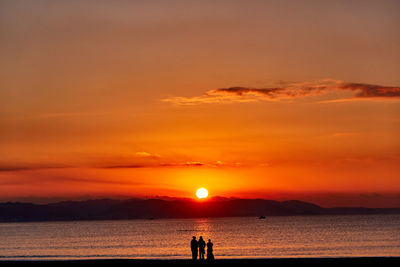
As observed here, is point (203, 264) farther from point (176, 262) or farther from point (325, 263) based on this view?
point (325, 263)

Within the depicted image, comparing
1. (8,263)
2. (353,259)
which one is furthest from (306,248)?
(8,263)

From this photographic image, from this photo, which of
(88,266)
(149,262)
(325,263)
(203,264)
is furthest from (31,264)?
(325,263)

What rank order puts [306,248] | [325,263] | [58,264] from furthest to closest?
1. [306,248]
2. [58,264]
3. [325,263]

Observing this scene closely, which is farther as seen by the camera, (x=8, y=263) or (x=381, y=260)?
(x=8, y=263)

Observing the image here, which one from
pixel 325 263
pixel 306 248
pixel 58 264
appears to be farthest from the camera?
pixel 306 248

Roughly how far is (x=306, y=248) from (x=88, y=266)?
48.5 meters

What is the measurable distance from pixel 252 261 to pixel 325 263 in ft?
14.3

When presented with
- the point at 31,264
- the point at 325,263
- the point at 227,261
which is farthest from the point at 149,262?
the point at 325,263

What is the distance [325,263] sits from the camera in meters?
35.0

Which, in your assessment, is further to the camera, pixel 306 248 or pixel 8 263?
pixel 306 248

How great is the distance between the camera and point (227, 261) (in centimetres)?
3600

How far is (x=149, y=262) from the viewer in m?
37.1

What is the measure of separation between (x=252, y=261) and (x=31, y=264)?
46.3 feet

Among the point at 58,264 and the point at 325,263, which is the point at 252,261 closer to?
the point at 325,263
